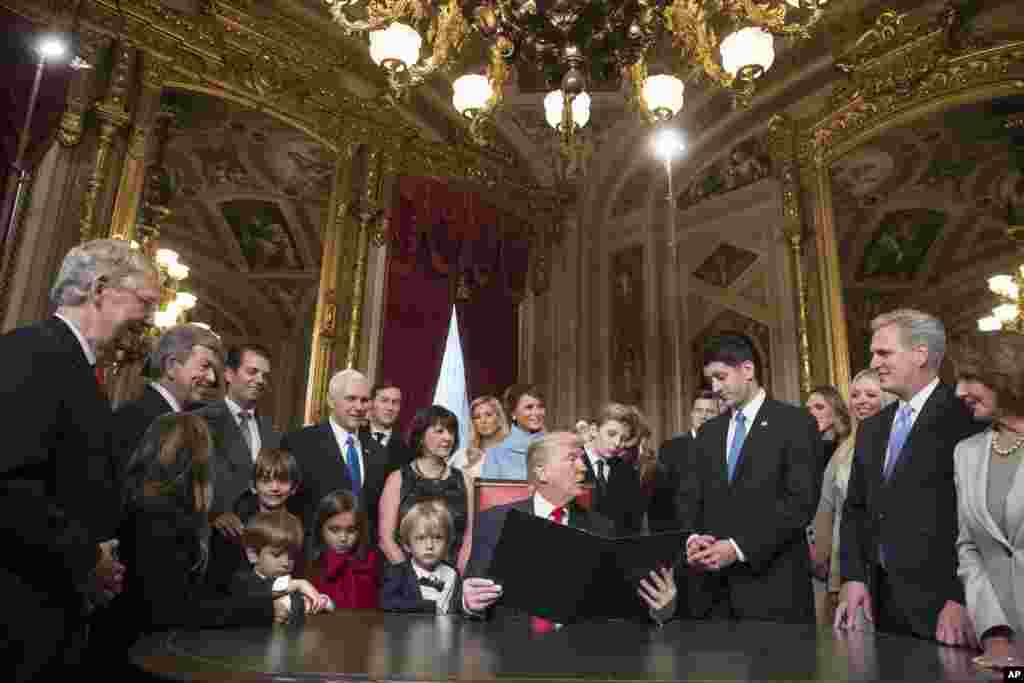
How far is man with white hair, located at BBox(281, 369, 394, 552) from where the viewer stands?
4.06 meters

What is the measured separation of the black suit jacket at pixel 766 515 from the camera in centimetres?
296

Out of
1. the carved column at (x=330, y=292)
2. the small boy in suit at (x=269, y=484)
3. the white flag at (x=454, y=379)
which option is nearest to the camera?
the small boy in suit at (x=269, y=484)

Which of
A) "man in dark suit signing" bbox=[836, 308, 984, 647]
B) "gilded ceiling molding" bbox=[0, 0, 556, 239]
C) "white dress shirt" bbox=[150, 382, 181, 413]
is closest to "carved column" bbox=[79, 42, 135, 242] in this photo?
"gilded ceiling molding" bbox=[0, 0, 556, 239]

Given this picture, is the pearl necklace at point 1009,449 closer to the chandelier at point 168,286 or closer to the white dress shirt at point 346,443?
the white dress shirt at point 346,443

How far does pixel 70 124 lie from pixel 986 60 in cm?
811

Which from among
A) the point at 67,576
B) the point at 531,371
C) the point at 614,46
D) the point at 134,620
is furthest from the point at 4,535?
the point at 531,371

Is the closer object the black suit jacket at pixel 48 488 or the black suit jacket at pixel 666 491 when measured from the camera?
the black suit jacket at pixel 48 488

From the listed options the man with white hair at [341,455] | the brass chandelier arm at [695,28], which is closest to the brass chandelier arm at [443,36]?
the brass chandelier arm at [695,28]

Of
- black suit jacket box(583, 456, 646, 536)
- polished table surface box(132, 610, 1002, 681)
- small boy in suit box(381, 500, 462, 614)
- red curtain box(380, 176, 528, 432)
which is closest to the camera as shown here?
polished table surface box(132, 610, 1002, 681)

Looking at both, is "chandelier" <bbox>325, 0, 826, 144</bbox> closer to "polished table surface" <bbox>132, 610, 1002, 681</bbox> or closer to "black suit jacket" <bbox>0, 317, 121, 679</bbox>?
"black suit jacket" <bbox>0, 317, 121, 679</bbox>

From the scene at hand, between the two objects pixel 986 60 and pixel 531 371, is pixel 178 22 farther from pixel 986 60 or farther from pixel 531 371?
pixel 986 60

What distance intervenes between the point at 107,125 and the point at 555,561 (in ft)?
19.7

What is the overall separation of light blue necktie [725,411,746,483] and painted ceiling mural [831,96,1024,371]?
5619mm

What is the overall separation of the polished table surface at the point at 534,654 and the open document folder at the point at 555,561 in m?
0.07
